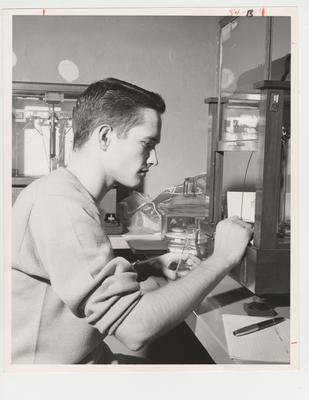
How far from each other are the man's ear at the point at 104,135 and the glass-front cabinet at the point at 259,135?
1.04ft

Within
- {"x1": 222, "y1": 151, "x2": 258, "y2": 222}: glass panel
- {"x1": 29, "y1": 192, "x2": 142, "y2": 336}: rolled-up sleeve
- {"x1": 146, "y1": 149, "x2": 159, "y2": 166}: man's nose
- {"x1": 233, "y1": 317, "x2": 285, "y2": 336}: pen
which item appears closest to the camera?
{"x1": 29, "y1": 192, "x2": 142, "y2": 336}: rolled-up sleeve

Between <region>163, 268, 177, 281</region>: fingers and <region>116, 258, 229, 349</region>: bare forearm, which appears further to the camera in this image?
<region>163, 268, 177, 281</region>: fingers

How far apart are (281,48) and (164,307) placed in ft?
2.18

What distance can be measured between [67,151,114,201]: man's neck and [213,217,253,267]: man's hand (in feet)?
1.00

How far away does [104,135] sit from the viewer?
96 cm

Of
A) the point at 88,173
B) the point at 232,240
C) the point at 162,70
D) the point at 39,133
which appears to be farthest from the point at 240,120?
the point at 39,133

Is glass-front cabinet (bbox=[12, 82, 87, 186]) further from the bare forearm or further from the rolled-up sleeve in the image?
the bare forearm

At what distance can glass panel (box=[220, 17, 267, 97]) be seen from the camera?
1110 mm

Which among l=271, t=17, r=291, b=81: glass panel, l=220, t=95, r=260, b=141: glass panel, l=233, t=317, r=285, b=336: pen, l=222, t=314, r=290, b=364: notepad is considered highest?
l=271, t=17, r=291, b=81: glass panel

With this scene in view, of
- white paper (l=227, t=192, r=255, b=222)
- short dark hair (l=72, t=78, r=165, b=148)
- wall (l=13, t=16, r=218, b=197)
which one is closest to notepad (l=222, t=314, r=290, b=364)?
white paper (l=227, t=192, r=255, b=222)

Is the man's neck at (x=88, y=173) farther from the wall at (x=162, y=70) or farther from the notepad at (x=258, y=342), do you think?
the wall at (x=162, y=70)

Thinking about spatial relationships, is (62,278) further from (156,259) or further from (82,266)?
(156,259)

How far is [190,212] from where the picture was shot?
1.57 metres

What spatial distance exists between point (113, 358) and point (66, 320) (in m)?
0.24
